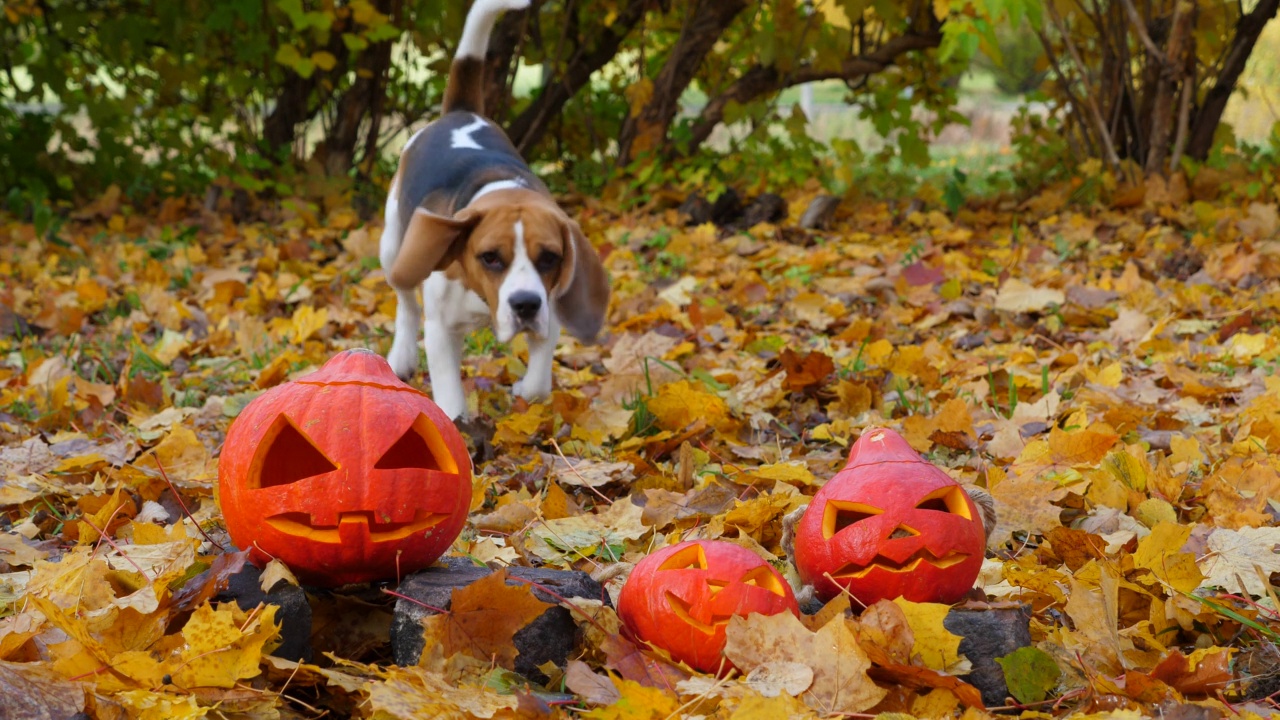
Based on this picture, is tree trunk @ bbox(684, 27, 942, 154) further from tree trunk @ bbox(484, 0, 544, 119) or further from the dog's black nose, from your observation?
the dog's black nose

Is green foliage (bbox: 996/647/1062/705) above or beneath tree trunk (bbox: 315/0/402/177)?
above

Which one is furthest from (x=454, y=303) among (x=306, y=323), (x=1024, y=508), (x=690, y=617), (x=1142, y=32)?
(x=1142, y=32)

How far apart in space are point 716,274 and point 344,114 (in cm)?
384

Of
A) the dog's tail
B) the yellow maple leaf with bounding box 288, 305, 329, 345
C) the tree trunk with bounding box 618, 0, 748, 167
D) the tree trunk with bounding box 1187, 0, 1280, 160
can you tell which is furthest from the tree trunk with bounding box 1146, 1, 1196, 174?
the yellow maple leaf with bounding box 288, 305, 329, 345

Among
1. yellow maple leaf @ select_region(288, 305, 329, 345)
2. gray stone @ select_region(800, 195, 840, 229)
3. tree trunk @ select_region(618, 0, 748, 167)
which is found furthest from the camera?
tree trunk @ select_region(618, 0, 748, 167)

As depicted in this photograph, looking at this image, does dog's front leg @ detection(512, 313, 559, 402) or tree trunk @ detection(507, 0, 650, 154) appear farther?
tree trunk @ detection(507, 0, 650, 154)

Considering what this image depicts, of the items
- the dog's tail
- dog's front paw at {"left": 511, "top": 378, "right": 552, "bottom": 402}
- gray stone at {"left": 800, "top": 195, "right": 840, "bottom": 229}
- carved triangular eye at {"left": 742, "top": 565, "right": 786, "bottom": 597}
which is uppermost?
the dog's tail

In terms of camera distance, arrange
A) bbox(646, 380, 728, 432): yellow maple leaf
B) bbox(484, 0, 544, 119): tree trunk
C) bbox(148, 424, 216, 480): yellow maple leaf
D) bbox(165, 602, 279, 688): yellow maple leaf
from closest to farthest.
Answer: bbox(165, 602, 279, 688): yellow maple leaf
bbox(148, 424, 216, 480): yellow maple leaf
bbox(646, 380, 728, 432): yellow maple leaf
bbox(484, 0, 544, 119): tree trunk

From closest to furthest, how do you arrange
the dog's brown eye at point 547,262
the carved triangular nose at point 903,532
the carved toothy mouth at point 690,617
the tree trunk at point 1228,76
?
the carved toothy mouth at point 690,617 < the carved triangular nose at point 903,532 < the dog's brown eye at point 547,262 < the tree trunk at point 1228,76

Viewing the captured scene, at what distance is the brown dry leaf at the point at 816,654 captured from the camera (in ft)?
4.55

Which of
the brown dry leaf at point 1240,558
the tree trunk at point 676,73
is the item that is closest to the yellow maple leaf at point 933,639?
the brown dry leaf at point 1240,558

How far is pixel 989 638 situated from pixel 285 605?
928mm

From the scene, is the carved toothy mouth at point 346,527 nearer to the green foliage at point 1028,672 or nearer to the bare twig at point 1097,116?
the green foliage at point 1028,672

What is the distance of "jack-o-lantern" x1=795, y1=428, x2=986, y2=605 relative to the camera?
1.61 meters
